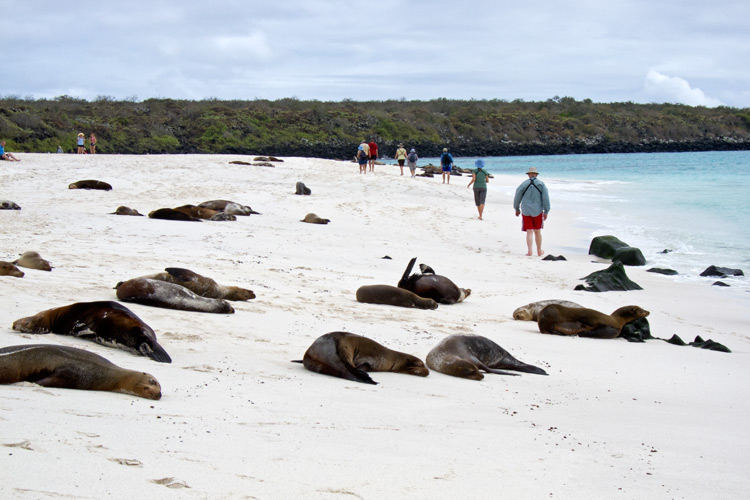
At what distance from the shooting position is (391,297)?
8.41 metres

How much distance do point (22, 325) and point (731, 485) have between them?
4555mm

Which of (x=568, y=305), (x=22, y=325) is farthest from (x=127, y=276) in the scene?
(x=568, y=305)

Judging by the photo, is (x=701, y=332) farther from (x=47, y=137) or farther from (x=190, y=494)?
(x=47, y=137)

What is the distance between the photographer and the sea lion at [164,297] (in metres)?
6.75

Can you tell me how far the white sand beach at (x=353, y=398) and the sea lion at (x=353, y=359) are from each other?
0.11 metres

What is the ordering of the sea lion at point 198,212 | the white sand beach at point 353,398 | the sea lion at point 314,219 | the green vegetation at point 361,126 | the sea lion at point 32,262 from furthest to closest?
the green vegetation at point 361,126 → the sea lion at point 314,219 → the sea lion at point 198,212 → the sea lion at point 32,262 → the white sand beach at point 353,398

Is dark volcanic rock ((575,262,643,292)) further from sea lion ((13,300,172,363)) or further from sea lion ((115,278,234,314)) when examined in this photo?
sea lion ((13,300,172,363))

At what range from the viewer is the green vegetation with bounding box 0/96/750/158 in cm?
5287

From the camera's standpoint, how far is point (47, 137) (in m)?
45.1

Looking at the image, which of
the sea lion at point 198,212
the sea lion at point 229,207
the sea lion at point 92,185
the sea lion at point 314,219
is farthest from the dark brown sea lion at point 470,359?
the sea lion at point 92,185

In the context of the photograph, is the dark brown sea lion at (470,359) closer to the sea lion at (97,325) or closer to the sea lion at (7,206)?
the sea lion at (97,325)

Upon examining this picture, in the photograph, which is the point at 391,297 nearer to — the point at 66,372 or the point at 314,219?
the point at 66,372

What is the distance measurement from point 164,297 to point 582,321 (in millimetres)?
4189

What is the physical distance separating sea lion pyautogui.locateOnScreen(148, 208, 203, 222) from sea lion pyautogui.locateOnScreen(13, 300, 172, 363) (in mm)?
8844
